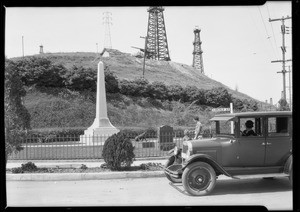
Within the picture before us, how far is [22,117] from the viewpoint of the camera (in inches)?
384

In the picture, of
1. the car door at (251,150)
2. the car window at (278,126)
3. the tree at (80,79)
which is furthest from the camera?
the tree at (80,79)

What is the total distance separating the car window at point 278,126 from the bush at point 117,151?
4.05 m

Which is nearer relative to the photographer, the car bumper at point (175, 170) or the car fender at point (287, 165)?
the car fender at point (287, 165)

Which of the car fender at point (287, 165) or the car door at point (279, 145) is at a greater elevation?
the car door at point (279, 145)

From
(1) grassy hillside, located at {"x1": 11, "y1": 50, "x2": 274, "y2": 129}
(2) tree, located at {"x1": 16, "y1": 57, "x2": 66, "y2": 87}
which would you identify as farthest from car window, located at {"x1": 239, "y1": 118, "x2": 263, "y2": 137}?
(2) tree, located at {"x1": 16, "y1": 57, "x2": 66, "y2": 87}

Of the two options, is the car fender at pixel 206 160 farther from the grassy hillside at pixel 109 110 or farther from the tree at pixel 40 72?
the tree at pixel 40 72

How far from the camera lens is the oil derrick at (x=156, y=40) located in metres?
56.2

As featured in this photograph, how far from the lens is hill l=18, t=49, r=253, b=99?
50344 mm

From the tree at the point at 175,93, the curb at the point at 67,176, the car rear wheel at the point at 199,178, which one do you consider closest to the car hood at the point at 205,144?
the car rear wheel at the point at 199,178
